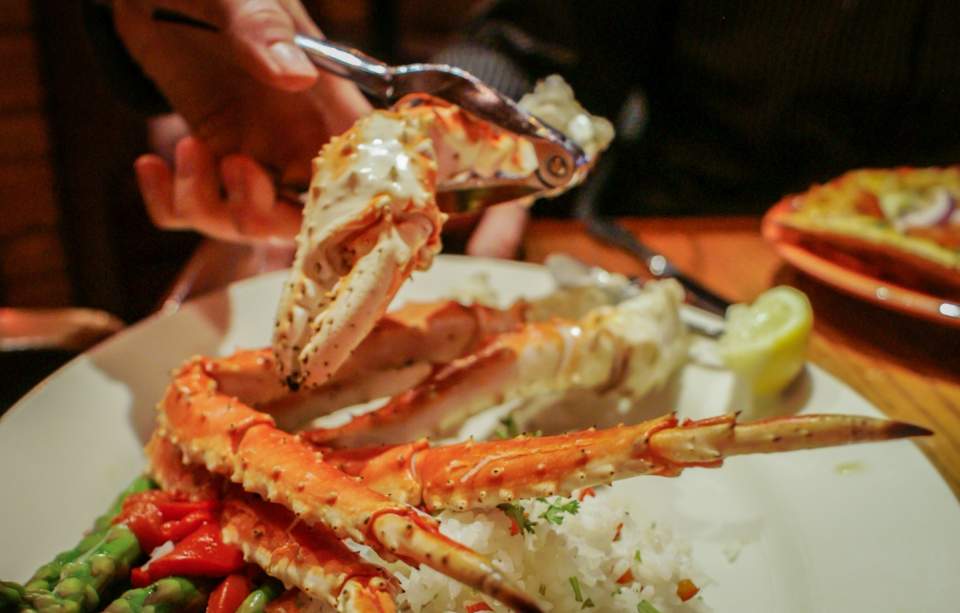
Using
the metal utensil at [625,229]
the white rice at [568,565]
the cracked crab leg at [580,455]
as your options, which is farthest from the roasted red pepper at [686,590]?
the metal utensil at [625,229]

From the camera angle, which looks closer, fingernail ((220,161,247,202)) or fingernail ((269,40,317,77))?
fingernail ((269,40,317,77))

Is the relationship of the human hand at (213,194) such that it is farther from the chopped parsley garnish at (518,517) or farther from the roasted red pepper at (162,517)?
the chopped parsley garnish at (518,517)

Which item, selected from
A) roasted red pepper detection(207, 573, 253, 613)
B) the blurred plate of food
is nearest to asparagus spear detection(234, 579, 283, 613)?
roasted red pepper detection(207, 573, 253, 613)

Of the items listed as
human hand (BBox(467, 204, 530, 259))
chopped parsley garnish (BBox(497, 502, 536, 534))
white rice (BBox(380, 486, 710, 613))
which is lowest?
human hand (BBox(467, 204, 530, 259))

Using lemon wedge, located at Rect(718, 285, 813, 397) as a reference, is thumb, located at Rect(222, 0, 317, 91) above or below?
above

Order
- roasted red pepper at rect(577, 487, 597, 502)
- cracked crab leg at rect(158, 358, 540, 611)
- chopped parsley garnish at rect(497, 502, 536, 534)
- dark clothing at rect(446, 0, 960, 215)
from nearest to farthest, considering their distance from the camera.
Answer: cracked crab leg at rect(158, 358, 540, 611)
chopped parsley garnish at rect(497, 502, 536, 534)
roasted red pepper at rect(577, 487, 597, 502)
dark clothing at rect(446, 0, 960, 215)

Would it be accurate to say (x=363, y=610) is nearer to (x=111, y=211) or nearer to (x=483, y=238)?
(x=483, y=238)

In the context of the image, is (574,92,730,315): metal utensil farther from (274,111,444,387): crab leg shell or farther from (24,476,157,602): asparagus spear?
(24,476,157,602): asparagus spear

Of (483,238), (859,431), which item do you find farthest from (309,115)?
(859,431)
